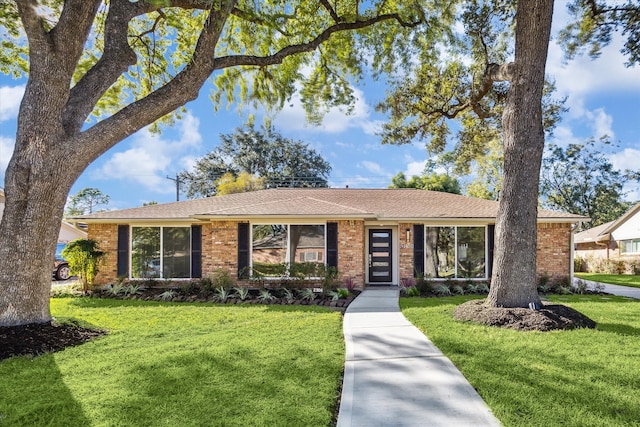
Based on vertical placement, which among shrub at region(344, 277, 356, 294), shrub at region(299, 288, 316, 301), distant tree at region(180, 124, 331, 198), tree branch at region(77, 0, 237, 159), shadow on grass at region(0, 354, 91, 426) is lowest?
shadow on grass at region(0, 354, 91, 426)

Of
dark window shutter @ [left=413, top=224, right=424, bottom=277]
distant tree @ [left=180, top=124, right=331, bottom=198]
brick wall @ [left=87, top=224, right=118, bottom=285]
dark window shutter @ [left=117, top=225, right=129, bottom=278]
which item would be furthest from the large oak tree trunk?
distant tree @ [left=180, top=124, right=331, bottom=198]

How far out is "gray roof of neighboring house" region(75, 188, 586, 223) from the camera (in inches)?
451

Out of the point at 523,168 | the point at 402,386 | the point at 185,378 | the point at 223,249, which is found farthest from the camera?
the point at 223,249

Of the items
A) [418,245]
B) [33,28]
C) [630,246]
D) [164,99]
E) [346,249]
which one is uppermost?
[33,28]

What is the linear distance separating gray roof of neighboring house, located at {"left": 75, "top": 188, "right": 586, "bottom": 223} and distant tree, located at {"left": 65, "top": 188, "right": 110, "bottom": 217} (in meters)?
43.6

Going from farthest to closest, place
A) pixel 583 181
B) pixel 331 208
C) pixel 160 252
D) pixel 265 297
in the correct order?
pixel 583 181 → pixel 160 252 → pixel 331 208 → pixel 265 297

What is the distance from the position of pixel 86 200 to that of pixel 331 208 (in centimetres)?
5084

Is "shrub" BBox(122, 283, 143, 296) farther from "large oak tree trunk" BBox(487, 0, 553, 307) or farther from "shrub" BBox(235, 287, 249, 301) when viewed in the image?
"large oak tree trunk" BBox(487, 0, 553, 307)

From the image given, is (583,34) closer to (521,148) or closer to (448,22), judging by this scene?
(448,22)

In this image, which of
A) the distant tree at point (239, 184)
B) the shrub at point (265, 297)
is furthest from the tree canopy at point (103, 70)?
the distant tree at point (239, 184)

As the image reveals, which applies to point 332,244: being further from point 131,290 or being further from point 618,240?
point 618,240

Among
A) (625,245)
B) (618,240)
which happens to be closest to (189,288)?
(625,245)

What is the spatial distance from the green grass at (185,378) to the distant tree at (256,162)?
97.7 ft

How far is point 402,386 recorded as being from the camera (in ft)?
13.1
